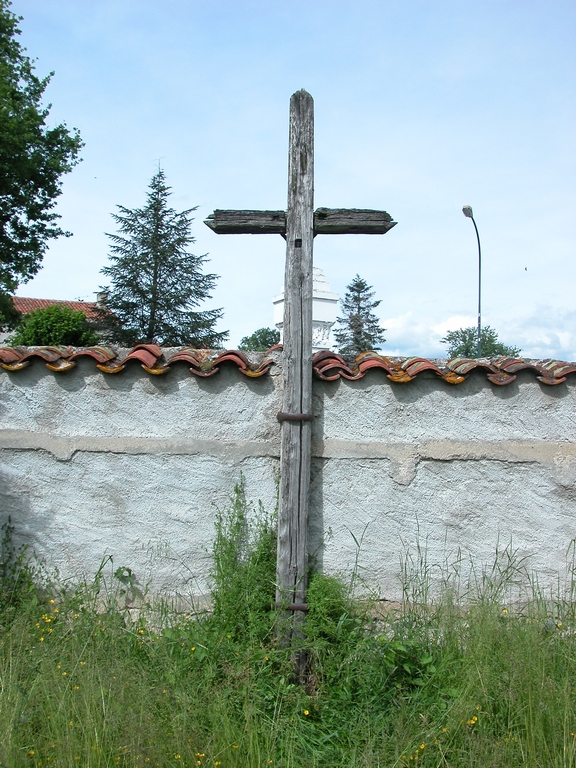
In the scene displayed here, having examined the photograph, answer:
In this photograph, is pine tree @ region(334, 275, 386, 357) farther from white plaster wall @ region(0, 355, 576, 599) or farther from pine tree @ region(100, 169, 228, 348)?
white plaster wall @ region(0, 355, 576, 599)

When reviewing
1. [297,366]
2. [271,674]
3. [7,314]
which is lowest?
[271,674]

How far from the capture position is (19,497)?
4355 mm

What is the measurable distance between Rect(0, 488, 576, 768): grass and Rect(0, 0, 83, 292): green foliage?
2015 cm

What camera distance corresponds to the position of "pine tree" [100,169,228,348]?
26.7 meters

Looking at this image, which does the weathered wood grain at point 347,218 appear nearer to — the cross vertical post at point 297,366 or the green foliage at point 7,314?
the cross vertical post at point 297,366

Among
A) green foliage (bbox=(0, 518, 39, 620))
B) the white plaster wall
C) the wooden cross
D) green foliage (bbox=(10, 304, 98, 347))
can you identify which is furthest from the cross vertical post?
green foliage (bbox=(10, 304, 98, 347))

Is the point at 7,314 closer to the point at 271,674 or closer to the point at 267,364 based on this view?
the point at 267,364

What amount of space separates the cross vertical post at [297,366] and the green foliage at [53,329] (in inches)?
676

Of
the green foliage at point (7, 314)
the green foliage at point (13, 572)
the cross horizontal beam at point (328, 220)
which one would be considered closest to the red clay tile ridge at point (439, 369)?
the cross horizontal beam at point (328, 220)

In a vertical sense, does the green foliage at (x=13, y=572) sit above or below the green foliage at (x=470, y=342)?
below

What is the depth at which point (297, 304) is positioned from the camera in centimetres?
402

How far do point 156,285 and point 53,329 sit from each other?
7.31 meters

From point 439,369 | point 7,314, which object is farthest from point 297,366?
point 7,314

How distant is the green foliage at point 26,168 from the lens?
72.8 ft
